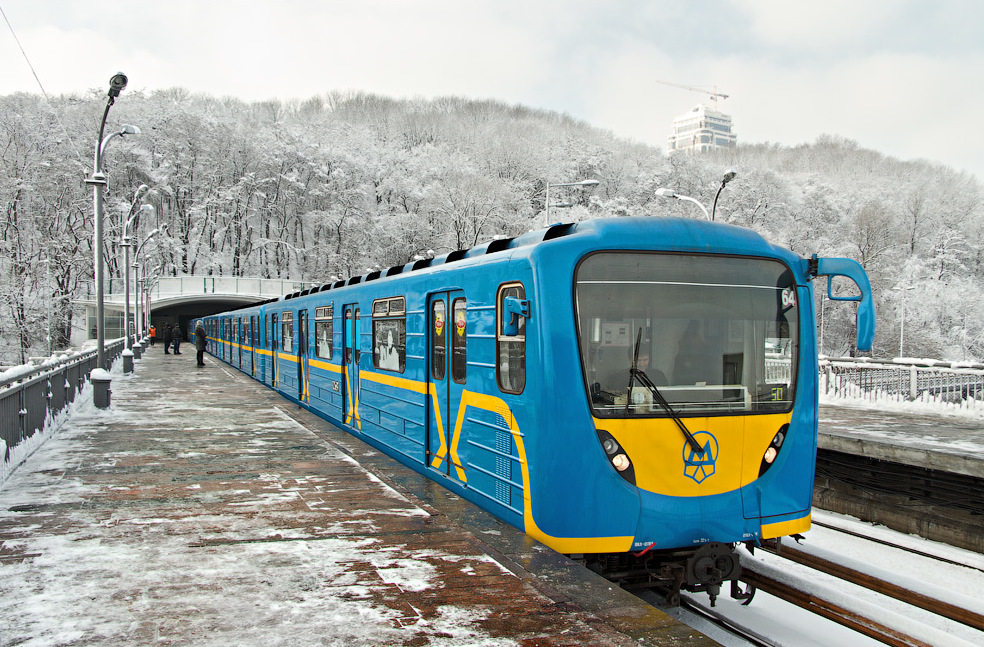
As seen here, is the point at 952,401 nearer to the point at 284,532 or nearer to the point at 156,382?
the point at 284,532

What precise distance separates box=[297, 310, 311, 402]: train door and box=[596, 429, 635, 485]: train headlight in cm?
1191

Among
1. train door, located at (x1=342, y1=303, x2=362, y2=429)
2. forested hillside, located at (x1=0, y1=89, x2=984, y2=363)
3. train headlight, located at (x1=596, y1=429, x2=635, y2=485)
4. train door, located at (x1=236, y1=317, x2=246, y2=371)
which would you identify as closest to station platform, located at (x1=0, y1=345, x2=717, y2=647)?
train headlight, located at (x1=596, y1=429, x2=635, y2=485)

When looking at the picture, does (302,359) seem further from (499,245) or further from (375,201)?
(375,201)

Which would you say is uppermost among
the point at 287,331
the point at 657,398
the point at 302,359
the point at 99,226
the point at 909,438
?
the point at 99,226

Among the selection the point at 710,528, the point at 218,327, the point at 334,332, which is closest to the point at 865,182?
the point at 218,327

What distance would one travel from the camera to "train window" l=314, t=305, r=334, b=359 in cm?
1442

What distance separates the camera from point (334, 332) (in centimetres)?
1395

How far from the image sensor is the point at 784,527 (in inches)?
247

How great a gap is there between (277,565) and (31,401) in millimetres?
7232

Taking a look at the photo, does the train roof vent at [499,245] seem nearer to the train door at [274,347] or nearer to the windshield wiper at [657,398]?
the windshield wiper at [657,398]

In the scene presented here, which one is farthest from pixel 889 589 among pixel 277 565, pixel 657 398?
pixel 277 565

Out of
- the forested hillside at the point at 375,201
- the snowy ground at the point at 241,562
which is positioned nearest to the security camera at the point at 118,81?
the snowy ground at the point at 241,562

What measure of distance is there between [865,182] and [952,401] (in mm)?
71129

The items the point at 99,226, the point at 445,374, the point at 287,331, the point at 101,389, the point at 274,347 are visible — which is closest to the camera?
the point at 445,374
